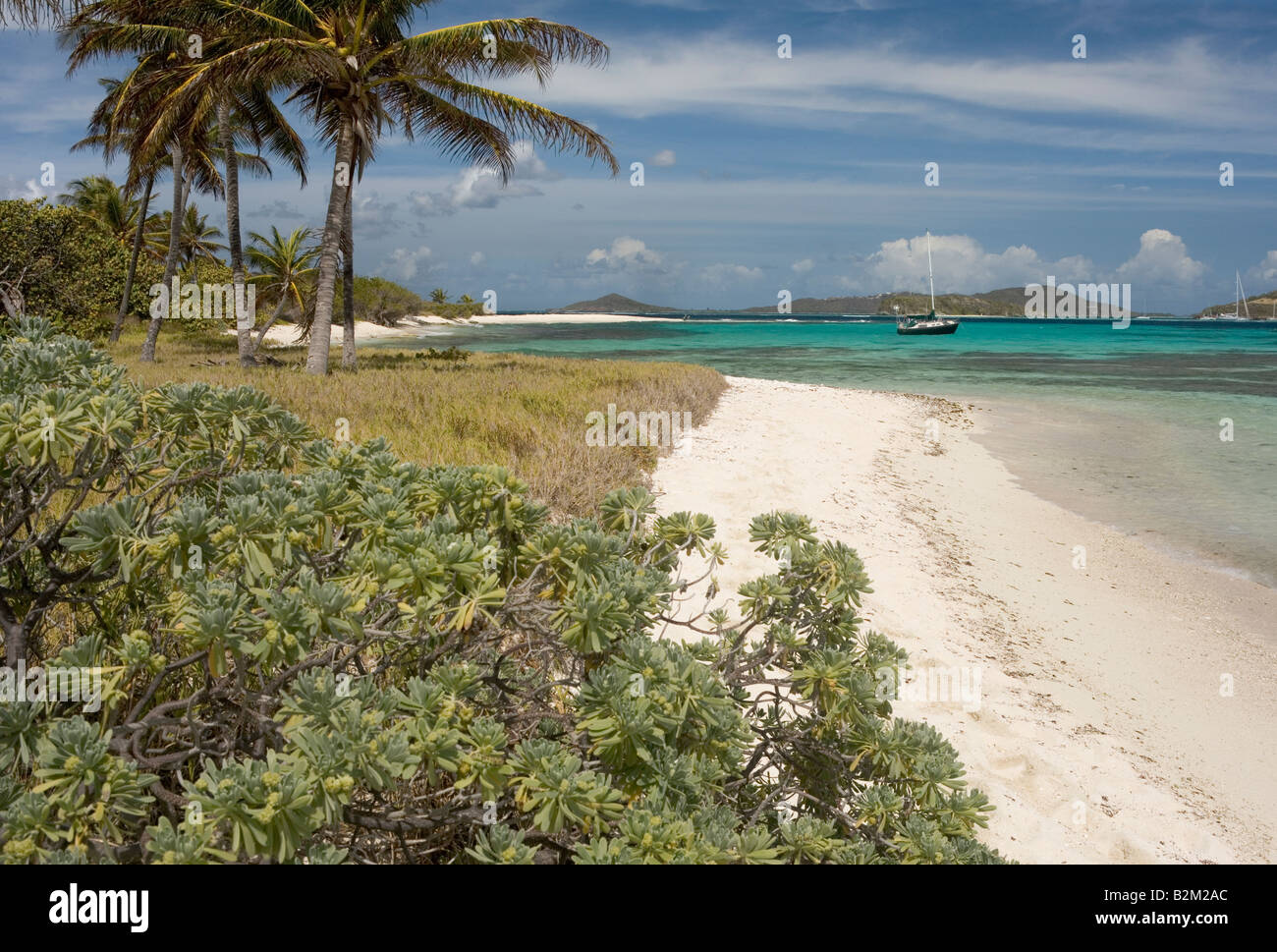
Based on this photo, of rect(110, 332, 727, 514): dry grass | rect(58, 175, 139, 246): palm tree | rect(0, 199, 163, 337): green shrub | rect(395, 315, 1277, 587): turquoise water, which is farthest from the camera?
rect(58, 175, 139, 246): palm tree

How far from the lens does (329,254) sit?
51.2ft

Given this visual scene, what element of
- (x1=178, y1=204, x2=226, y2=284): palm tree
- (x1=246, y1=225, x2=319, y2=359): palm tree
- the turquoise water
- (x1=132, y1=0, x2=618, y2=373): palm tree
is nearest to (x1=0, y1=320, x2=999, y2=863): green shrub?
the turquoise water

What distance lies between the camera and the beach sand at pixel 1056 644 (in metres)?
3.46

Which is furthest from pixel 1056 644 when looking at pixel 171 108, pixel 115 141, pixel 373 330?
pixel 373 330

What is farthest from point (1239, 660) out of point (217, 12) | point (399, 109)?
point (217, 12)

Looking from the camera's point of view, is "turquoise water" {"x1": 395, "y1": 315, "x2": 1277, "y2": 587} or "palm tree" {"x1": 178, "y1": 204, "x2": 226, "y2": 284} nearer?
"turquoise water" {"x1": 395, "y1": 315, "x2": 1277, "y2": 587}

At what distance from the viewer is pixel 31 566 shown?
287 centimetres

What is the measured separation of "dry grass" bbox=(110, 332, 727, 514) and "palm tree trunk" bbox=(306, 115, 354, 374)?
0.80 m

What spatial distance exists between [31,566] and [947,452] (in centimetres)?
1270

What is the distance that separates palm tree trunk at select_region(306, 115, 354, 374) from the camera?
1510 cm

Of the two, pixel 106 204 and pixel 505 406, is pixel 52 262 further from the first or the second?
pixel 106 204

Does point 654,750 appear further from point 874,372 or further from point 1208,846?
point 874,372

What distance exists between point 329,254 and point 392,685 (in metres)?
15.8

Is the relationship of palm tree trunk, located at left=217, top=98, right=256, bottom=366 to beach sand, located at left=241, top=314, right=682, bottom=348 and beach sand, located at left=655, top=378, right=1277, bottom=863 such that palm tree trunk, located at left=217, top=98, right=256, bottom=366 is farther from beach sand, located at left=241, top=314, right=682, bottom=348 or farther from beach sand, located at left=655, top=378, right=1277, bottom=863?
beach sand, located at left=655, top=378, right=1277, bottom=863
